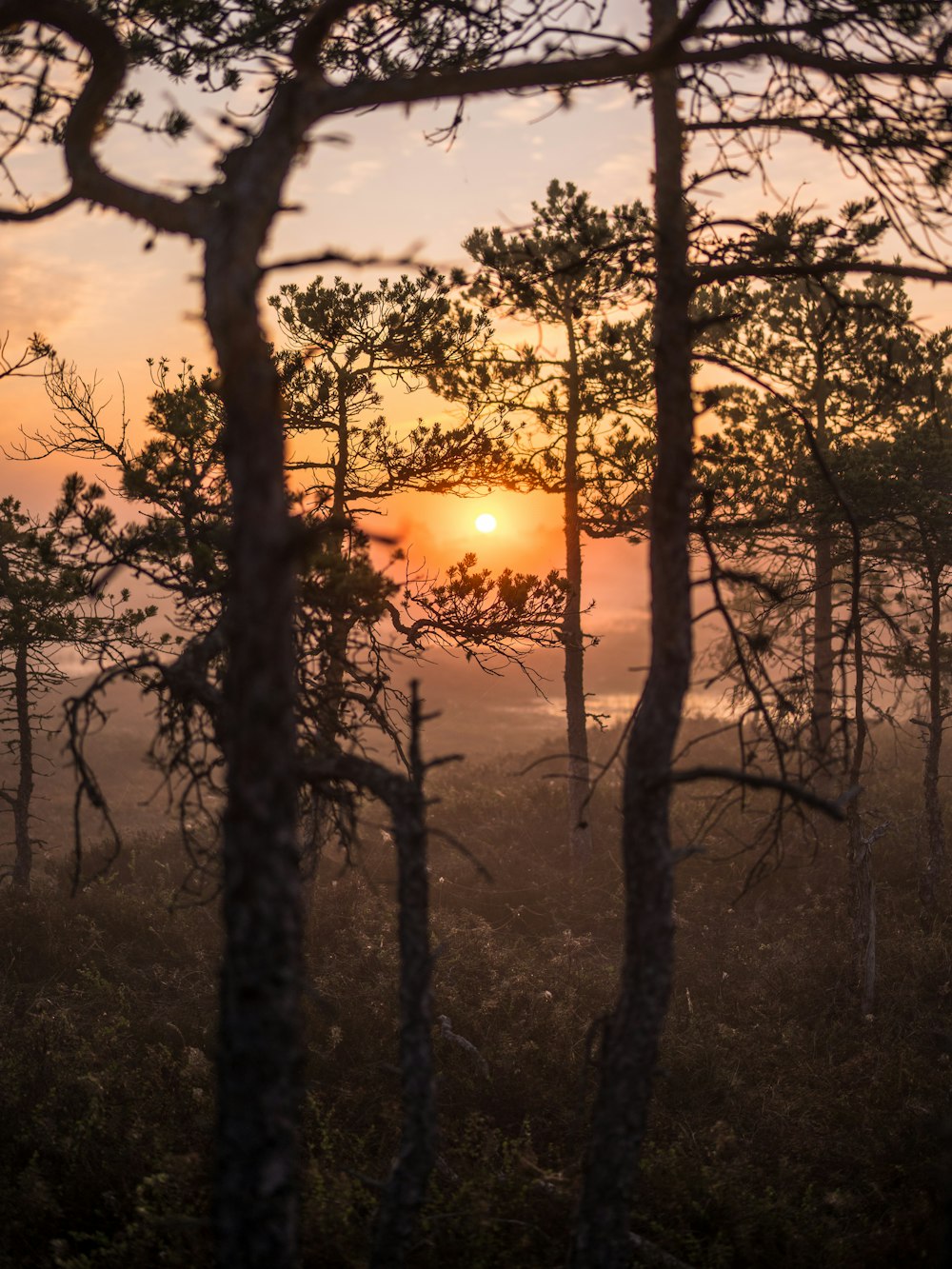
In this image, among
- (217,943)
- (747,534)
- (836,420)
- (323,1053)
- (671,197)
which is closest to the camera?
(671,197)

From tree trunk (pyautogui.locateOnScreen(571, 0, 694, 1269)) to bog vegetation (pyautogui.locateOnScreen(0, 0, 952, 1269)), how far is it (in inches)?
1.2

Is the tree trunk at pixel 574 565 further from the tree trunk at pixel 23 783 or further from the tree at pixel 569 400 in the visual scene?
the tree trunk at pixel 23 783

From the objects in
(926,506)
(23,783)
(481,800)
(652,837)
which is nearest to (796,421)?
(926,506)

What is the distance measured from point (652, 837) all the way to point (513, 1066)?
6910 millimetres

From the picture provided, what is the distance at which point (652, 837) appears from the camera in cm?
527

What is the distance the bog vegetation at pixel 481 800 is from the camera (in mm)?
4762

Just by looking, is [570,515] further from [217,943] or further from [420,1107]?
[420,1107]

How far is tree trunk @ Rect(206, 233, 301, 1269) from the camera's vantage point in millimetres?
4168

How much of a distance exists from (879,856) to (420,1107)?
14751 mm

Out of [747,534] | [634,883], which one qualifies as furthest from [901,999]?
[634,883]

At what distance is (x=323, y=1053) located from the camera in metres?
10.9

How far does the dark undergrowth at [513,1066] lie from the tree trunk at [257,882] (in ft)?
1.88

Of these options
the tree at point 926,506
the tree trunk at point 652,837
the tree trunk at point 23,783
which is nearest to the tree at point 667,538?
the tree trunk at point 652,837

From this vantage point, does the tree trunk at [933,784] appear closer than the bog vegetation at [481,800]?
No
